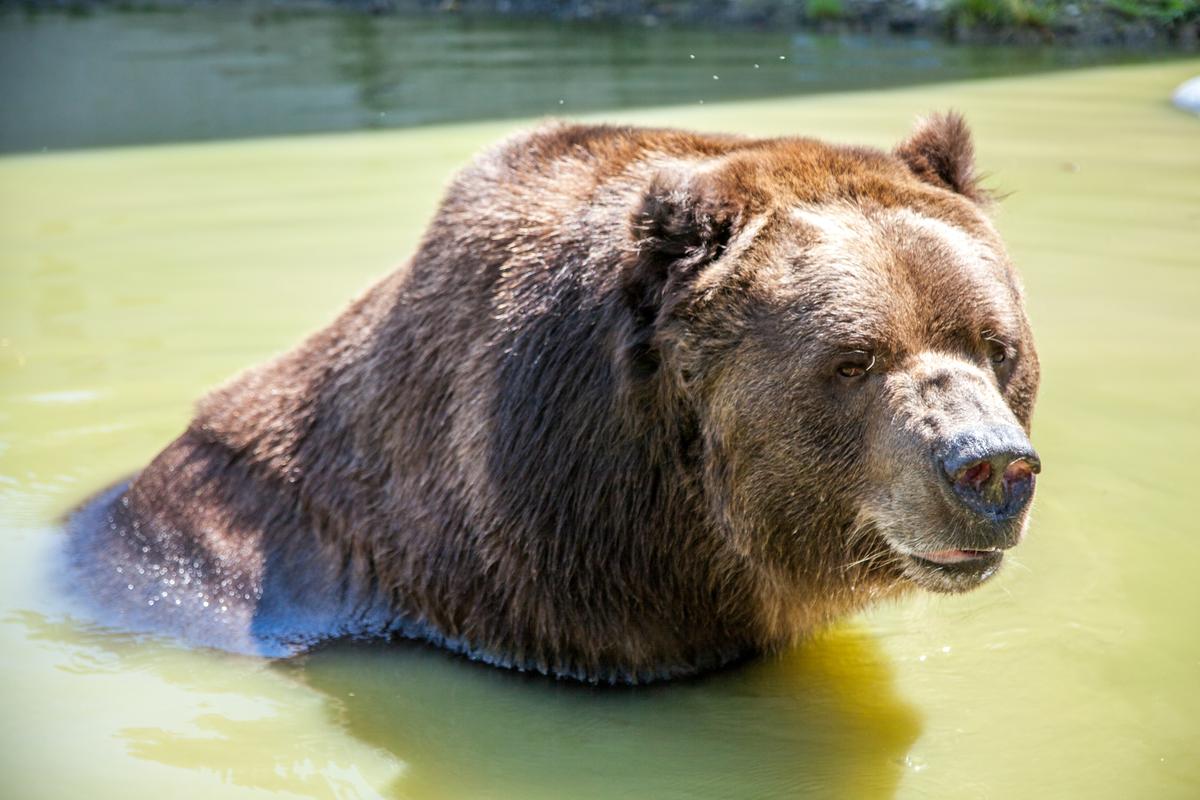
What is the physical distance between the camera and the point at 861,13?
18.6 meters

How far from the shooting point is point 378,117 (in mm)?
14320

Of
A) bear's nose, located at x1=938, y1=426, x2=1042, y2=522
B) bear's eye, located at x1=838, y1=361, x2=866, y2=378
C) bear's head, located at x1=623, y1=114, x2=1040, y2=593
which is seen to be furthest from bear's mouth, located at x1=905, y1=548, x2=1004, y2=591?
bear's eye, located at x1=838, y1=361, x2=866, y2=378

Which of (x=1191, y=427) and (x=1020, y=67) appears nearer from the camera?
(x=1191, y=427)

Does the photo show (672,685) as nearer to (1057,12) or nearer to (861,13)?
(1057,12)

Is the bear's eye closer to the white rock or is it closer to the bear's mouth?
the bear's mouth

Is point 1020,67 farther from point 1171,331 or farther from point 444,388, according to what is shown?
point 444,388

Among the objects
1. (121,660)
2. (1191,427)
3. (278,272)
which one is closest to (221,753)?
(121,660)

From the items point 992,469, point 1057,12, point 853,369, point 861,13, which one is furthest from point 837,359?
point 861,13

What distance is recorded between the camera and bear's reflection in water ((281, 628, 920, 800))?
436 cm

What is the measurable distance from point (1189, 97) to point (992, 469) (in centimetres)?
1023

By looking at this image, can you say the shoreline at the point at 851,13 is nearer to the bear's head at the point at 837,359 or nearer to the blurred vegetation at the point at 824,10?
the blurred vegetation at the point at 824,10

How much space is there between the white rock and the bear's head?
9.16 metres

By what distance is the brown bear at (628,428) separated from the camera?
4.12 metres

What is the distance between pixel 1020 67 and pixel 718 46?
3.72 m
